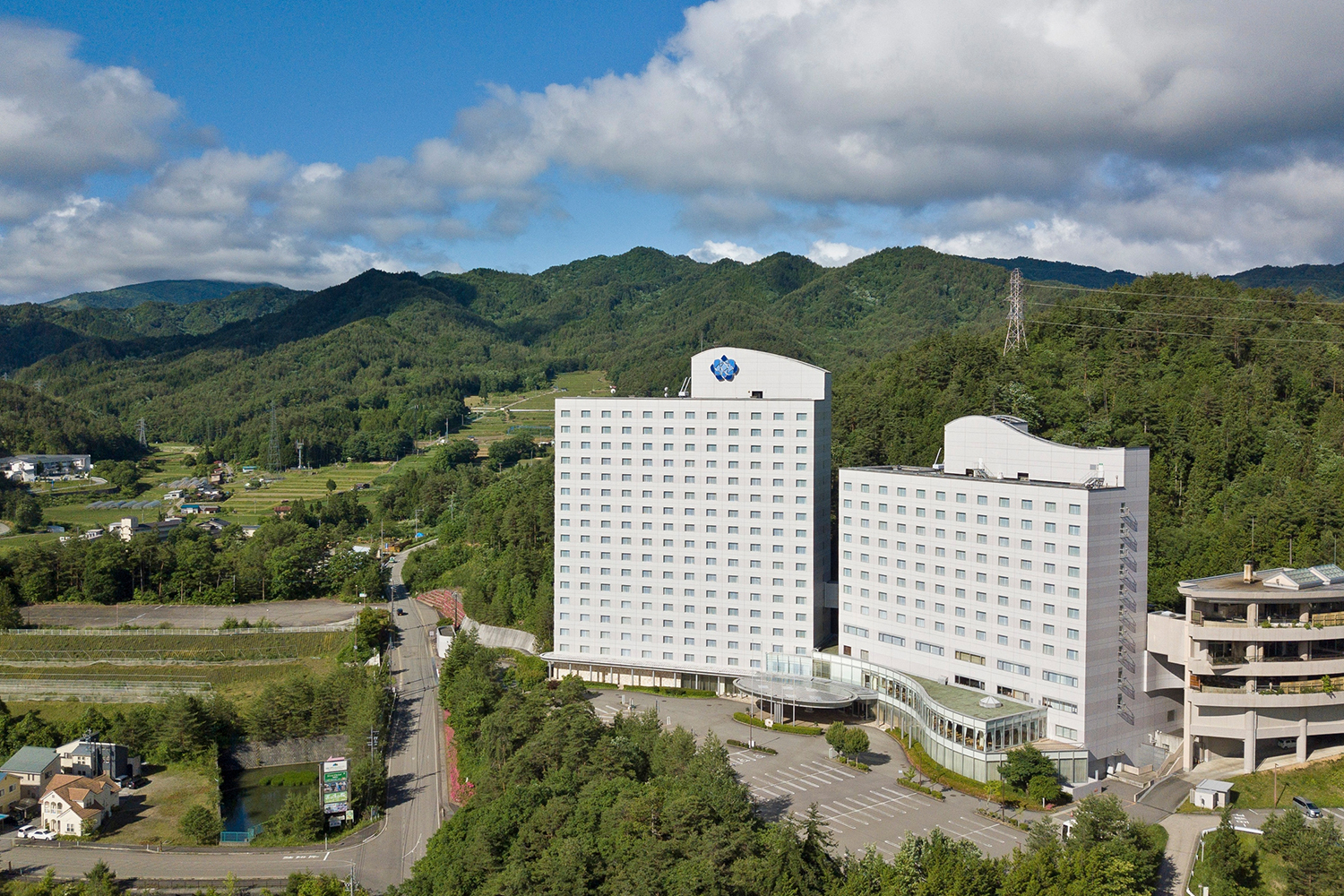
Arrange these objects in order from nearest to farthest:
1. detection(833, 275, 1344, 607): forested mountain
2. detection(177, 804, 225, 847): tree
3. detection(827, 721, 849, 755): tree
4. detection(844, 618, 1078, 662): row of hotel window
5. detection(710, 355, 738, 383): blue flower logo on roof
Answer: detection(844, 618, 1078, 662): row of hotel window → detection(827, 721, 849, 755): tree → detection(177, 804, 225, 847): tree → detection(833, 275, 1344, 607): forested mountain → detection(710, 355, 738, 383): blue flower logo on roof

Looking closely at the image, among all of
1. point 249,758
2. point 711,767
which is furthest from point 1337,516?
point 249,758

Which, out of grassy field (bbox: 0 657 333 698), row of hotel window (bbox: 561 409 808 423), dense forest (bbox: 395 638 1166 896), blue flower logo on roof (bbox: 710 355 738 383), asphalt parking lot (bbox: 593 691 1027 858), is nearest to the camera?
dense forest (bbox: 395 638 1166 896)

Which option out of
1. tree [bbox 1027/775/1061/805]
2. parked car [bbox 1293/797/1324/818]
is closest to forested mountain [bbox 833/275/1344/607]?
parked car [bbox 1293/797/1324/818]

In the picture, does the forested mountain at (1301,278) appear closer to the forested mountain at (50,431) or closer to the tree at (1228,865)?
the tree at (1228,865)

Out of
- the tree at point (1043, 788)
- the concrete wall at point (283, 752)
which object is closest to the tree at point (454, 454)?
the concrete wall at point (283, 752)

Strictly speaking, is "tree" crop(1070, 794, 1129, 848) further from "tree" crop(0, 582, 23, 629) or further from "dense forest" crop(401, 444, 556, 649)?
"tree" crop(0, 582, 23, 629)

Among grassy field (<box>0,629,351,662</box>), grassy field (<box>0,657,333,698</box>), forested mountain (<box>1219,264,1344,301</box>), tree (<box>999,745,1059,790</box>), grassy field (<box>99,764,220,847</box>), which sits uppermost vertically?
forested mountain (<box>1219,264,1344,301</box>)
